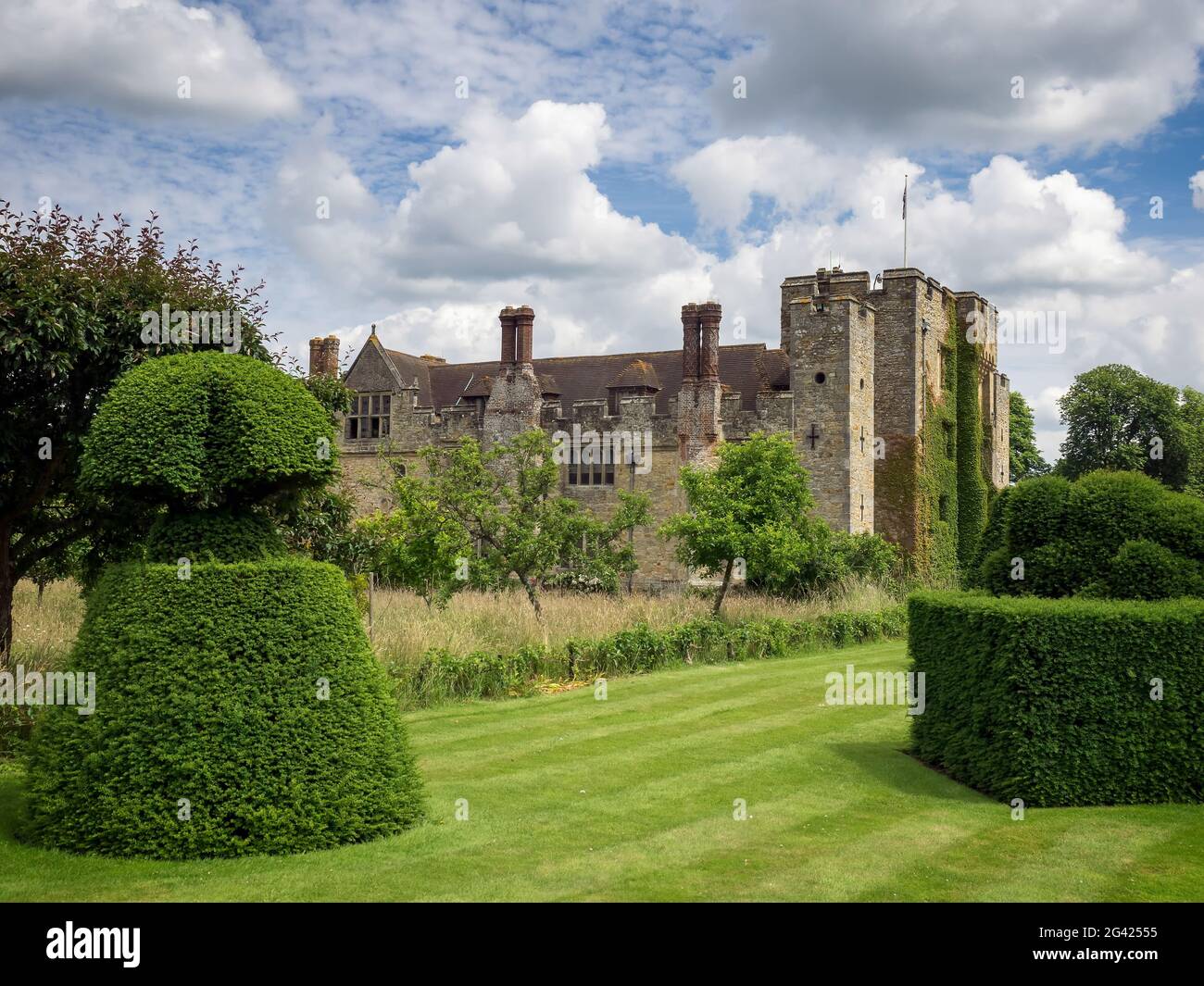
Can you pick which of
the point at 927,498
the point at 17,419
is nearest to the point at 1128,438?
the point at 927,498

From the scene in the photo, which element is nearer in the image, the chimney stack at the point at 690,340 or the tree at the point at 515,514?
the tree at the point at 515,514

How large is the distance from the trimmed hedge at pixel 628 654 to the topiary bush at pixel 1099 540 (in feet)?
23.2

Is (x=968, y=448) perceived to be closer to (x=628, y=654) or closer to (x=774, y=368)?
(x=774, y=368)

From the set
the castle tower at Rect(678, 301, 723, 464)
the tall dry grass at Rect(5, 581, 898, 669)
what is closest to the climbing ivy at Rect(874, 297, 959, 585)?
the castle tower at Rect(678, 301, 723, 464)

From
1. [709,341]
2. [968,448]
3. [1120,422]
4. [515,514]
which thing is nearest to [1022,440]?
[1120,422]

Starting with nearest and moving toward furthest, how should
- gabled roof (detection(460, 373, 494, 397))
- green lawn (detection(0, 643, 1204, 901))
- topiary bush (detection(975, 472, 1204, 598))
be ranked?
green lawn (detection(0, 643, 1204, 901)) < topiary bush (detection(975, 472, 1204, 598)) < gabled roof (detection(460, 373, 494, 397))

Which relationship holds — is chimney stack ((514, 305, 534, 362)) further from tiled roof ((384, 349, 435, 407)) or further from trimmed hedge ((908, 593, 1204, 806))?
trimmed hedge ((908, 593, 1204, 806))

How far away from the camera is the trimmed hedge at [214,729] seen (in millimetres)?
7312

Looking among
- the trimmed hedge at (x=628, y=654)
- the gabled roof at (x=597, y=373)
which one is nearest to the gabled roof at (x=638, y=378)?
the gabled roof at (x=597, y=373)

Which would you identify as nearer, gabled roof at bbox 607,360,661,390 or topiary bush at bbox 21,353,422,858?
topiary bush at bbox 21,353,422,858

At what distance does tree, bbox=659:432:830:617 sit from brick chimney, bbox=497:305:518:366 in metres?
14.0

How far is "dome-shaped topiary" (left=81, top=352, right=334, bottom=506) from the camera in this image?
7852 mm

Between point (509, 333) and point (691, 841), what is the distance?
3023 cm

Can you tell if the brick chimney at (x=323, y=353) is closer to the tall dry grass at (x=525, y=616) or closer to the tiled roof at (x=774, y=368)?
the tiled roof at (x=774, y=368)
